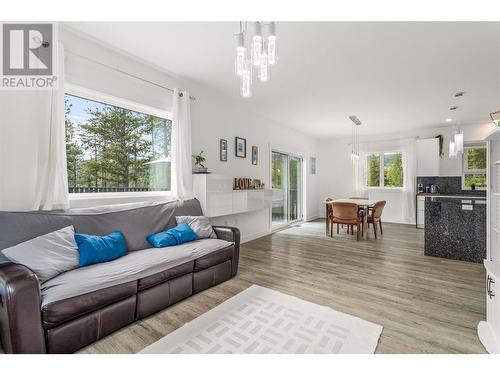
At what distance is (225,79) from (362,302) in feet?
10.8

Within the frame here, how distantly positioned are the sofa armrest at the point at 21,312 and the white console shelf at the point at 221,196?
7.32 feet

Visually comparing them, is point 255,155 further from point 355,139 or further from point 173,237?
point 355,139

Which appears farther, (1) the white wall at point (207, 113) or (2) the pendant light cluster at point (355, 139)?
(2) the pendant light cluster at point (355, 139)

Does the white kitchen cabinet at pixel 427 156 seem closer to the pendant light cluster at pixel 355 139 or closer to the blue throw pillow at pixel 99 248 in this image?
the pendant light cluster at pixel 355 139

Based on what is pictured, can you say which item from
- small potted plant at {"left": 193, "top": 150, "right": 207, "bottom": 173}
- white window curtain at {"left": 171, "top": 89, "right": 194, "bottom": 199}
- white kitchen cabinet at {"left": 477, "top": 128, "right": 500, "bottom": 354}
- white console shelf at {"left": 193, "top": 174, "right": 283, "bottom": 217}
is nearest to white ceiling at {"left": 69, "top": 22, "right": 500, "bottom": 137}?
white window curtain at {"left": 171, "top": 89, "right": 194, "bottom": 199}

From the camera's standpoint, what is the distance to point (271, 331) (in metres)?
1.92

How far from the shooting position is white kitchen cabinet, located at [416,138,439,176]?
628 cm

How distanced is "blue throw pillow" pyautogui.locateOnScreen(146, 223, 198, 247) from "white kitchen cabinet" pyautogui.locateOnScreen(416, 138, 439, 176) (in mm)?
6309

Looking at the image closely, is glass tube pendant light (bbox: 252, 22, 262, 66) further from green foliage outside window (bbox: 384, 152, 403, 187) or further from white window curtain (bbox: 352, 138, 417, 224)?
green foliage outside window (bbox: 384, 152, 403, 187)

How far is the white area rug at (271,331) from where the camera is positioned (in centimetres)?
172

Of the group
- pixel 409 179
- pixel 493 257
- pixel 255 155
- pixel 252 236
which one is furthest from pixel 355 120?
pixel 493 257

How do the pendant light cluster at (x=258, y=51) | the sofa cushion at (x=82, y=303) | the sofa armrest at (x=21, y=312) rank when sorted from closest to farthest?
the sofa armrest at (x=21, y=312) → the sofa cushion at (x=82, y=303) → the pendant light cluster at (x=258, y=51)

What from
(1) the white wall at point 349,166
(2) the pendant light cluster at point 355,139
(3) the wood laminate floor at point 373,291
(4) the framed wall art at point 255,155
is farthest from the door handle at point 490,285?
(1) the white wall at point 349,166
